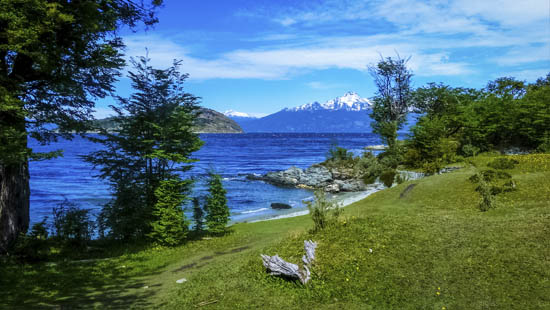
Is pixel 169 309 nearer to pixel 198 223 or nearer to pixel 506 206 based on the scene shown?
pixel 198 223

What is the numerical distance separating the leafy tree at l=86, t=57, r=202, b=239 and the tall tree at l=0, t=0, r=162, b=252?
5.76 ft

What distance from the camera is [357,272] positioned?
28.2ft

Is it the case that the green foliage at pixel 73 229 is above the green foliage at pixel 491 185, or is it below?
below

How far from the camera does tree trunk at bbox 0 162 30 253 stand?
12.1m

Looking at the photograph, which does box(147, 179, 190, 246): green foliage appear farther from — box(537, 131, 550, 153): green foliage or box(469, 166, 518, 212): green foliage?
box(537, 131, 550, 153): green foliage

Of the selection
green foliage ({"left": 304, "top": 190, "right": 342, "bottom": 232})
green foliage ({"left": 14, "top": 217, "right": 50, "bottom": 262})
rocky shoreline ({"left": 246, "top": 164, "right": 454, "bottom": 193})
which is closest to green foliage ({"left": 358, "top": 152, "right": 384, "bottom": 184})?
rocky shoreline ({"left": 246, "top": 164, "right": 454, "bottom": 193})

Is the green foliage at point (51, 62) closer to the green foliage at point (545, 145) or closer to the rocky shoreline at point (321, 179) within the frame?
the rocky shoreline at point (321, 179)

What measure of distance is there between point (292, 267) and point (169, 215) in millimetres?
7944

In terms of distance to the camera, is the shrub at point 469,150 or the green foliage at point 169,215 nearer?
the green foliage at point 169,215

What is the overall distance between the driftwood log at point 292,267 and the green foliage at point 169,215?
6.78 m

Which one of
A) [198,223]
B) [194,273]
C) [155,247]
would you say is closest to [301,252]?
[194,273]

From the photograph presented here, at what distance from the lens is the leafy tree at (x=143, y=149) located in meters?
15.2

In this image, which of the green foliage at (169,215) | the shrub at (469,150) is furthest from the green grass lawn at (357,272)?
the shrub at (469,150)

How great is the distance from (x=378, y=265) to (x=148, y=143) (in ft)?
38.3
